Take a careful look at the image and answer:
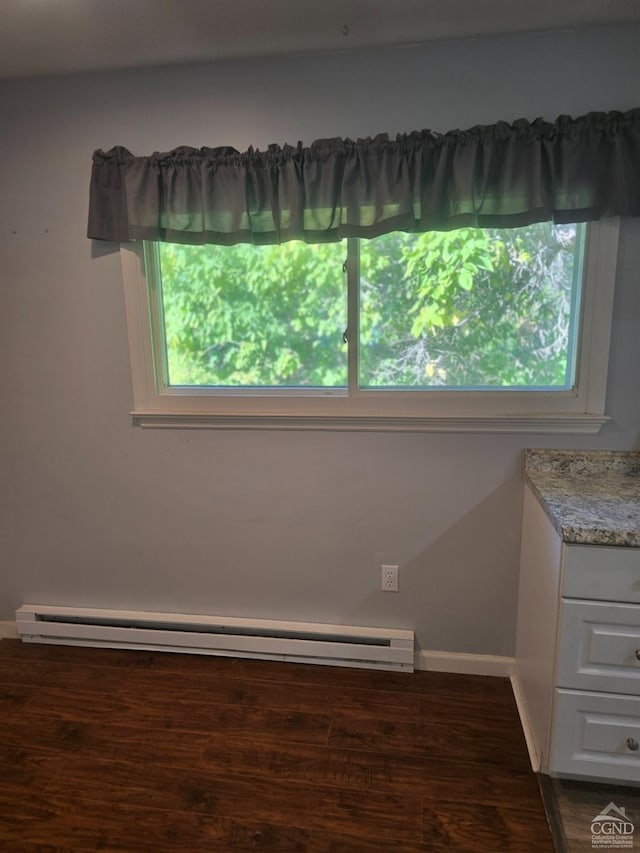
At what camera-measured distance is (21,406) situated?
2.19 m

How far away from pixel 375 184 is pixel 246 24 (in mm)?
614

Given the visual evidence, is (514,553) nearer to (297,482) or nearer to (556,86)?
(297,482)

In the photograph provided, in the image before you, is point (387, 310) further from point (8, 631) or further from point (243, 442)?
point (8, 631)

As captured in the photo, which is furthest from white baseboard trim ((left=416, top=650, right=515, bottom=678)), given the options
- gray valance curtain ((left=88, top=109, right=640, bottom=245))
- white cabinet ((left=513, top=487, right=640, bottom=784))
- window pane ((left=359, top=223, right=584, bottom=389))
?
gray valance curtain ((left=88, top=109, right=640, bottom=245))

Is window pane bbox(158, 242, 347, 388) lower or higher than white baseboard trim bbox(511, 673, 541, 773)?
higher

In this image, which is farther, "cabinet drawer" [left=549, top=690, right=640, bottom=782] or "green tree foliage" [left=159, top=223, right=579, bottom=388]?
"green tree foliage" [left=159, top=223, right=579, bottom=388]

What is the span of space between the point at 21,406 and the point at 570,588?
218 centimetres

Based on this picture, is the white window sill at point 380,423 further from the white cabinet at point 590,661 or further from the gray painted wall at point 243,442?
the white cabinet at point 590,661

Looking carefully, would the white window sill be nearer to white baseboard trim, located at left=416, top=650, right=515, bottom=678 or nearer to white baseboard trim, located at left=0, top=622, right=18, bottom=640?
white baseboard trim, located at left=416, top=650, right=515, bottom=678

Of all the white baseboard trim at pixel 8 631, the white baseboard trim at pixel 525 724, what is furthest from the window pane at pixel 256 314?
the white baseboard trim at pixel 8 631

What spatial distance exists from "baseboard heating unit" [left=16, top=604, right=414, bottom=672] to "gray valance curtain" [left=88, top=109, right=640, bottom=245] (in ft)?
5.10

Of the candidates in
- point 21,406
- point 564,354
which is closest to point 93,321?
point 21,406

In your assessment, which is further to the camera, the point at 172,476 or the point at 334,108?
the point at 172,476

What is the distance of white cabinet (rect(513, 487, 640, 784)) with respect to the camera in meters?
1.35
